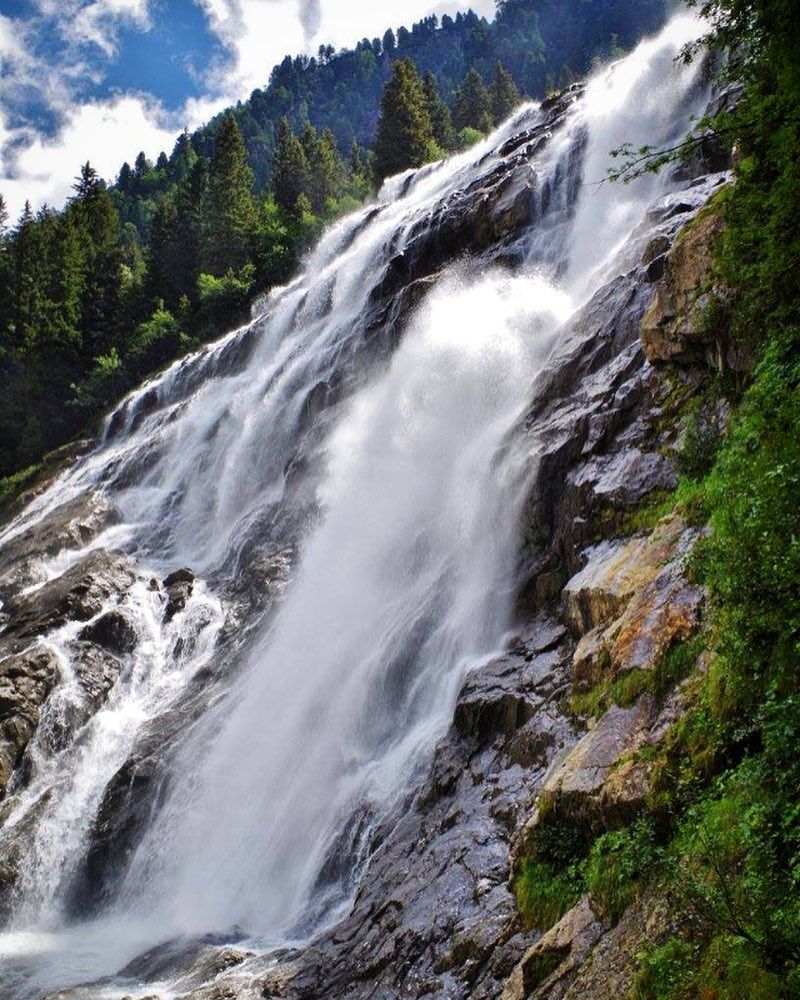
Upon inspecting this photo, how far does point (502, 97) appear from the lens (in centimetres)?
7025

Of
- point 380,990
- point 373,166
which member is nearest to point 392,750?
point 380,990

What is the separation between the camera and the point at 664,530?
348 inches

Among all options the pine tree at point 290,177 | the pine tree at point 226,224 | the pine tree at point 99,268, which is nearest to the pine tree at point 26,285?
the pine tree at point 99,268

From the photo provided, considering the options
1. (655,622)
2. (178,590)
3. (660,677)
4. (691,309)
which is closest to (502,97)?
(178,590)

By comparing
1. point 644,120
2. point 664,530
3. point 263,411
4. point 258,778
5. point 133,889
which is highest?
point 644,120

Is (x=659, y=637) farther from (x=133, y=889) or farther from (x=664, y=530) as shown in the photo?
(x=133, y=889)

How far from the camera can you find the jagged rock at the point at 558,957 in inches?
213

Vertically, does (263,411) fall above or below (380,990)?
above

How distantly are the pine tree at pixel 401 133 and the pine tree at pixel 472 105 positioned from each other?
45.3 feet

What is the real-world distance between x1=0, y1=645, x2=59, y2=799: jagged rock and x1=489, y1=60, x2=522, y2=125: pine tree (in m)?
63.5

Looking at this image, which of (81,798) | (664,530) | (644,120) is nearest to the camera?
(664,530)

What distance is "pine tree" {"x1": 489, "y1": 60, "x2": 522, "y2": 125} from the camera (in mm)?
69062

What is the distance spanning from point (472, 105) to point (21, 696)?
65.9 m

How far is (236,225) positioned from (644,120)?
33.5 meters
